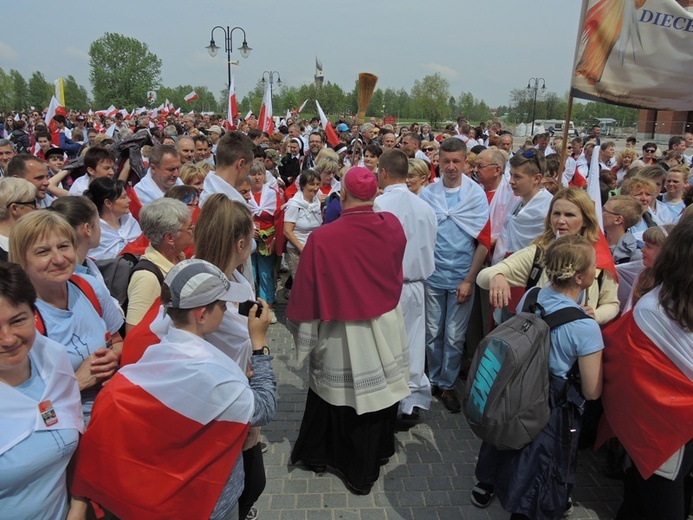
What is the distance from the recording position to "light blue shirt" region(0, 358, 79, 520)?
173cm

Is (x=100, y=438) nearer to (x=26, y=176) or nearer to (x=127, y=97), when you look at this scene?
(x=26, y=176)

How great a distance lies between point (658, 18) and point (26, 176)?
5854 millimetres

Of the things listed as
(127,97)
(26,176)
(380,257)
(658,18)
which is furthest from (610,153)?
(127,97)

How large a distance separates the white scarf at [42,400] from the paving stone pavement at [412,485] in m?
1.70

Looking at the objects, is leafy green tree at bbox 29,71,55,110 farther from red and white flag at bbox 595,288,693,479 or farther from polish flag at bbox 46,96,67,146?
red and white flag at bbox 595,288,693,479

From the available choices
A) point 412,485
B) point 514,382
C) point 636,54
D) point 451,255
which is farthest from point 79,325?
point 636,54

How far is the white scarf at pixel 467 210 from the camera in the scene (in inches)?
180

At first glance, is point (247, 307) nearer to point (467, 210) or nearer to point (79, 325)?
point (79, 325)

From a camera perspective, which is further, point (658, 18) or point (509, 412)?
point (658, 18)

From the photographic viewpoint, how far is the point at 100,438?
1892 millimetres

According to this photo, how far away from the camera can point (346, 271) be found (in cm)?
321

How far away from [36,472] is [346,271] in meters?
1.92

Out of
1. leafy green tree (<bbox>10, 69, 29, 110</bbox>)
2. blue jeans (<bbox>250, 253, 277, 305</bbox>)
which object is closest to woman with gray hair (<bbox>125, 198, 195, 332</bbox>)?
blue jeans (<bbox>250, 253, 277, 305</bbox>)

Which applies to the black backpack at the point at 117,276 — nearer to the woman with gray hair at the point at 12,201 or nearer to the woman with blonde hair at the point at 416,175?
the woman with gray hair at the point at 12,201
